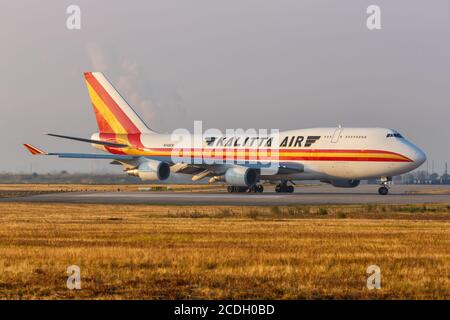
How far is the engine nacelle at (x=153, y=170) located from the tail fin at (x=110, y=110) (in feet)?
33.6

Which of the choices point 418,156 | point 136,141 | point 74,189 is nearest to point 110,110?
point 136,141

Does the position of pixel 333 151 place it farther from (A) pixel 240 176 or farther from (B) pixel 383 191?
(A) pixel 240 176

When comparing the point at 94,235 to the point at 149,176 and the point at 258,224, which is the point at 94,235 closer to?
the point at 258,224

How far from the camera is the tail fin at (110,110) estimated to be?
81.1 metres

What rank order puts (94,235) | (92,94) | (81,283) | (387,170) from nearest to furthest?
(81,283), (94,235), (387,170), (92,94)

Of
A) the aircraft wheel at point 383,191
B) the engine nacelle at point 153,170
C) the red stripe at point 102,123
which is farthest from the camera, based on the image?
the red stripe at point 102,123

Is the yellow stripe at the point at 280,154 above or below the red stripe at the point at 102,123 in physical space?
below

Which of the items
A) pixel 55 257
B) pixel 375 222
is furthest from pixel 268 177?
pixel 55 257

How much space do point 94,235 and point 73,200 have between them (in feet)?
92.0

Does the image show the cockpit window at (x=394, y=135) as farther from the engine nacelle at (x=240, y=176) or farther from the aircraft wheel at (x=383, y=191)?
the engine nacelle at (x=240, y=176)

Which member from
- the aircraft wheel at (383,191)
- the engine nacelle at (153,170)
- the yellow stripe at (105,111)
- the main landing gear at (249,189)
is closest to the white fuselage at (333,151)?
the main landing gear at (249,189)

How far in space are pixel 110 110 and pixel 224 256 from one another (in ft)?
196

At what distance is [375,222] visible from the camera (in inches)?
1462

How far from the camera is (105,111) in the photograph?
81.6m
